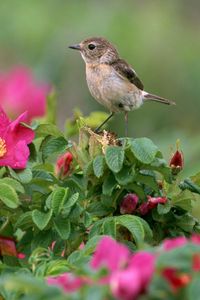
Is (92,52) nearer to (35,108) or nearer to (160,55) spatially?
(35,108)

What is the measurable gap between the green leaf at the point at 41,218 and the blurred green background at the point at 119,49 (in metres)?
4.64

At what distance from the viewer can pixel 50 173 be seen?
111 inches

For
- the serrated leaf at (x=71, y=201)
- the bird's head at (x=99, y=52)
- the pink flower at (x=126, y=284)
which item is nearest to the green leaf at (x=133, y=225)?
the serrated leaf at (x=71, y=201)

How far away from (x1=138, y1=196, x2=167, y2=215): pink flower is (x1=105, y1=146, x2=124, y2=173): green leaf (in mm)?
159

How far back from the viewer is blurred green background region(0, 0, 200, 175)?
9.09 metres

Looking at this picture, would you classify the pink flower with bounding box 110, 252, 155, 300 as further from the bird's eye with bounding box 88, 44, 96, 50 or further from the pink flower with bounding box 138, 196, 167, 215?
the bird's eye with bounding box 88, 44, 96, 50

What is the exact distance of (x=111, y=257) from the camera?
1.72 metres

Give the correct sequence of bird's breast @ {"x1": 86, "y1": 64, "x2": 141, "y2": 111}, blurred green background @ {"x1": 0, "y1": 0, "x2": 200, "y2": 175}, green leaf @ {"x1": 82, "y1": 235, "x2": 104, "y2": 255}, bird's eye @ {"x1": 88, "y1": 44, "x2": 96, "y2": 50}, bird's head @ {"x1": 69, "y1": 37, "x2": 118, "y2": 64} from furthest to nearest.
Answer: blurred green background @ {"x1": 0, "y1": 0, "x2": 200, "y2": 175} → bird's eye @ {"x1": 88, "y1": 44, "x2": 96, "y2": 50} → bird's head @ {"x1": 69, "y1": 37, "x2": 118, "y2": 64} → bird's breast @ {"x1": 86, "y1": 64, "x2": 141, "y2": 111} → green leaf @ {"x1": 82, "y1": 235, "x2": 104, "y2": 255}

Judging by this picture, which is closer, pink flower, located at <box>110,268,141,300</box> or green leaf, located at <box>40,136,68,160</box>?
pink flower, located at <box>110,268,141,300</box>

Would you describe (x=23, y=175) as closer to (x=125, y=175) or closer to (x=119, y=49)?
(x=125, y=175)

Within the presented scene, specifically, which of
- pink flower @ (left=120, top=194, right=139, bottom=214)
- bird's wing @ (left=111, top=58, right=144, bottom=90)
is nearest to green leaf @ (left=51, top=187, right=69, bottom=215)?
pink flower @ (left=120, top=194, right=139, bottom=214)

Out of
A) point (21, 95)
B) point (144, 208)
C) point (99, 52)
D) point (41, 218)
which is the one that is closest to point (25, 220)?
point (41, 218)

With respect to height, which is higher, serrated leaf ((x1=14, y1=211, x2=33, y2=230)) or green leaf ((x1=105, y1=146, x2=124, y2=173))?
green leaf ((x1=105, y1=146, x2=124, y2=173))

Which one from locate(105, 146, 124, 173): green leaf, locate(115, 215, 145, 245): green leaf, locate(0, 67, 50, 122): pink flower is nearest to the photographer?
locate(115, 215, 145, 245): green leaf
